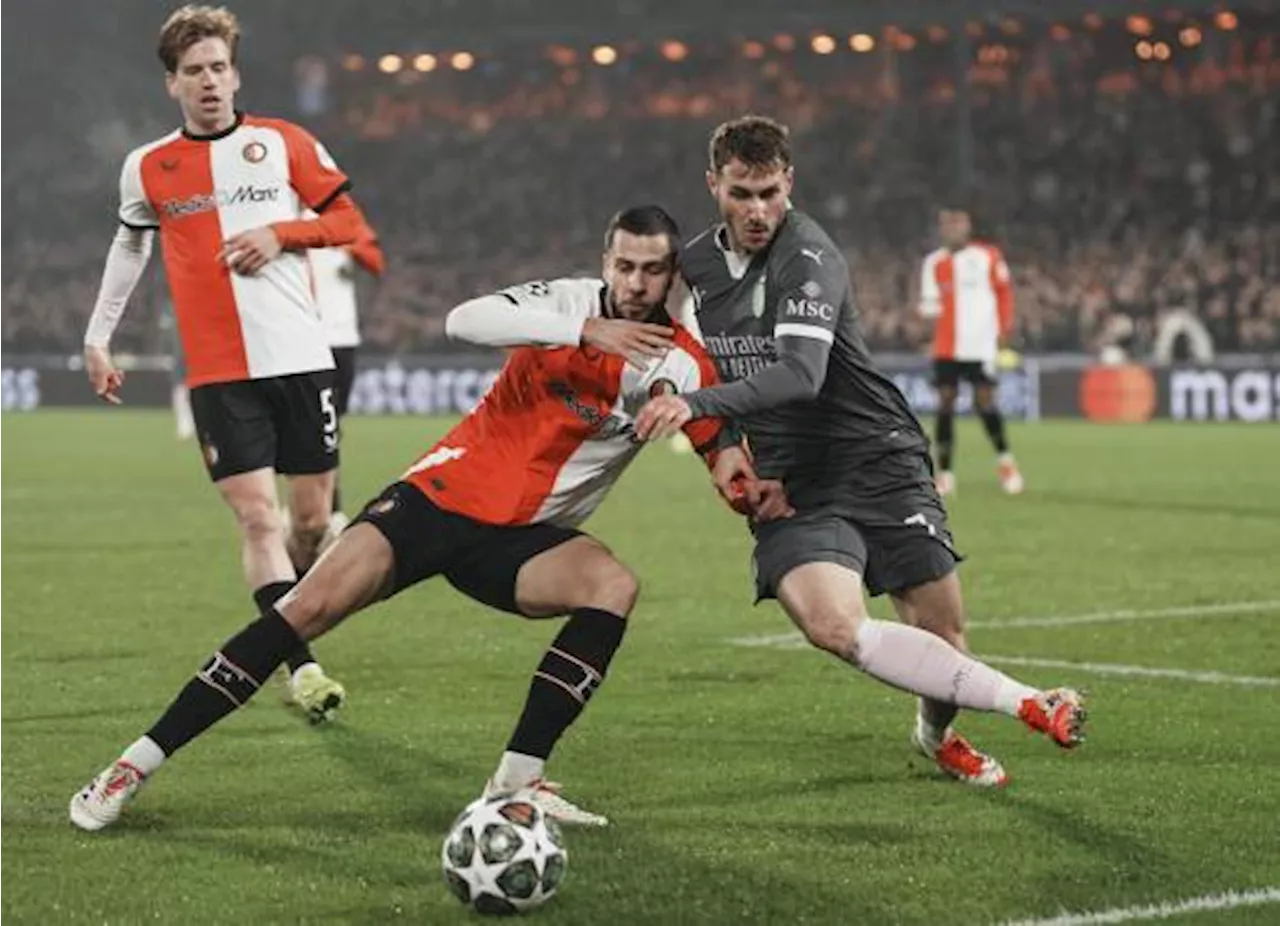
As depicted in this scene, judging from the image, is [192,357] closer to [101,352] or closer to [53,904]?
[101,352]

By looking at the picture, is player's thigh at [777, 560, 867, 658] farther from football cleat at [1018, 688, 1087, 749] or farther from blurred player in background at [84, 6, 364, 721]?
blurred player in background at [84, 6, 364, 721]

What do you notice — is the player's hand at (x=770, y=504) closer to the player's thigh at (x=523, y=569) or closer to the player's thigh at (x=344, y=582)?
the player's thigh at (x=523, y=569)

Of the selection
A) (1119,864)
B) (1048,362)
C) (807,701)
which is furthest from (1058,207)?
(1119,864)

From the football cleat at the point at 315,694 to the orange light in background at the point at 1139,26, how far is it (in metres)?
37.2

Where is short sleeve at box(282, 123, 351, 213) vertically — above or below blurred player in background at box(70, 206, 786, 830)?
above

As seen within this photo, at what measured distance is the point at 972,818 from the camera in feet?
22.8

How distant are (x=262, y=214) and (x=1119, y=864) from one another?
422cm

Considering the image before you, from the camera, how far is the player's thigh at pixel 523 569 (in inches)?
275

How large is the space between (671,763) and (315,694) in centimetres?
118

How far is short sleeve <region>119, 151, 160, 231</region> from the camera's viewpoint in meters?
9.15

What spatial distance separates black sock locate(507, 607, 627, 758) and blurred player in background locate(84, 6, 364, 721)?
7.58ft

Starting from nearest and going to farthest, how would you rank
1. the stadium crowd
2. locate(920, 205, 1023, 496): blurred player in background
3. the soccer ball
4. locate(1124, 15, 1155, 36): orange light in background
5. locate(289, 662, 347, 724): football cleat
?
the soccer ball → locate(289, 662, 347, 724): football cleat → locate(920, 205, 1023, 496): blurred player in background → the stadium crowd → locate(1124, 15, 1155, 36): orange light in background

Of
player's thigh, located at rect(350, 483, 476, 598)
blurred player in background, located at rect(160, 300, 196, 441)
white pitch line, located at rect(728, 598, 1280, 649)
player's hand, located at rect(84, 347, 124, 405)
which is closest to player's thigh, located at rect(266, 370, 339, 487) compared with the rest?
player's hand, located at rect(84, 347, 124, 405)

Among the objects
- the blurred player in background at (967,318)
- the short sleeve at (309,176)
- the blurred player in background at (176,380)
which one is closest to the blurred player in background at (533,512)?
the short sleeve at (309,176)
